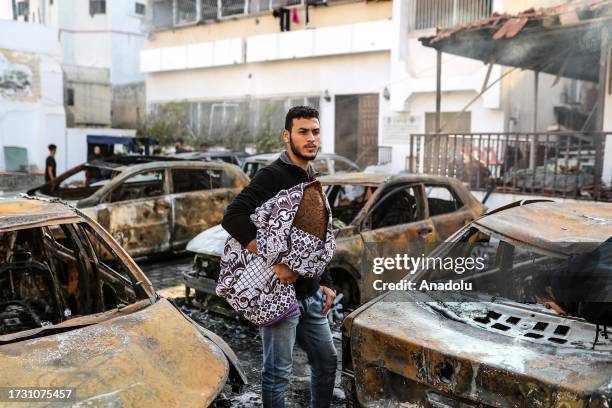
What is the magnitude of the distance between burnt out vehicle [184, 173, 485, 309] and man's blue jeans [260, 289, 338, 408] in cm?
250

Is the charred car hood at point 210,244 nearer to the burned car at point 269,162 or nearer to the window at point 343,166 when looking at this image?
the burned car at point 269,162

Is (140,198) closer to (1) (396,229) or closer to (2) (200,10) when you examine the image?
(1) (396,229)

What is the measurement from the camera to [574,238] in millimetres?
3521

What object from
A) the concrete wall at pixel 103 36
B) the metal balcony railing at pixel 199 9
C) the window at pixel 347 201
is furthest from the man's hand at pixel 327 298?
the concrete wall at pixel 103 36

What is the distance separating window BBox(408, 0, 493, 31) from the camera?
15289 millimetres

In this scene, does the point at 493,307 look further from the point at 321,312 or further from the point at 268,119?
the point at 268,119

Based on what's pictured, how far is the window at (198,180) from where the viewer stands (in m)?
8.87

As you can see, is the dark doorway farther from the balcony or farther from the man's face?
the man's face

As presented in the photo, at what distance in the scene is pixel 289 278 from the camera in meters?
2.92

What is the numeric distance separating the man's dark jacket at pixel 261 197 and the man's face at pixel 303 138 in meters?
0.07

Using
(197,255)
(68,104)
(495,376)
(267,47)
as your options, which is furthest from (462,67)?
(68,104)

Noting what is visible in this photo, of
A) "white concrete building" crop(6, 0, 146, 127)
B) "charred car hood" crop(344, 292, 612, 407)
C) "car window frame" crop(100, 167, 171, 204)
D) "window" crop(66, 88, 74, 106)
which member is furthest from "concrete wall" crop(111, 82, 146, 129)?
"charred car hood" crop(344, 292, 612, 407)

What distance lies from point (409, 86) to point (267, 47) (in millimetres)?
6038

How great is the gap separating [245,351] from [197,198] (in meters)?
4.09
